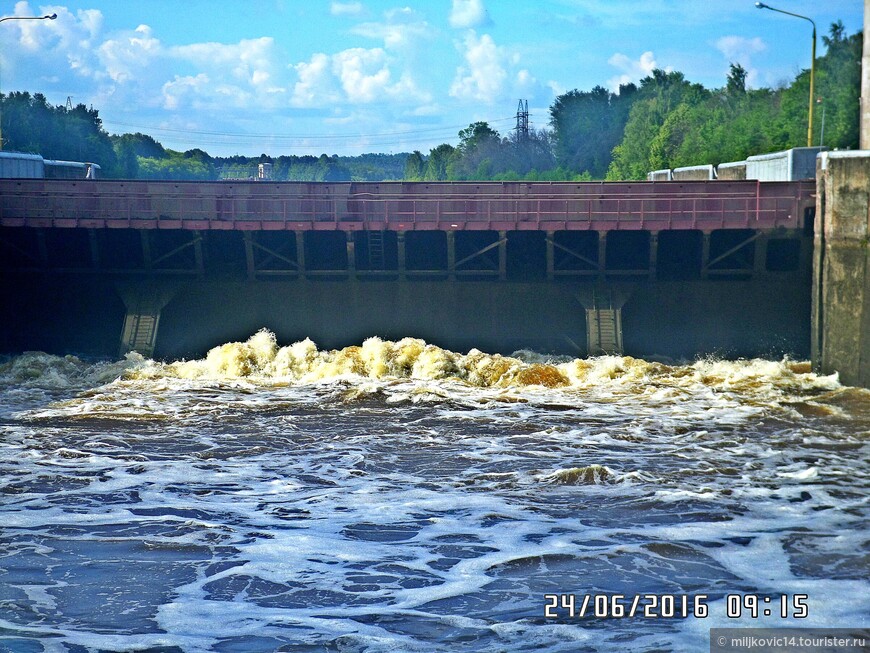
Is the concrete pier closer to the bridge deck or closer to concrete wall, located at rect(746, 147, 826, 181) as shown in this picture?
the bridge deck

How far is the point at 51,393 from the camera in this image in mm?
34500

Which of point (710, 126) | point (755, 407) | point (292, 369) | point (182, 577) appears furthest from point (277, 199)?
point (710, 126)

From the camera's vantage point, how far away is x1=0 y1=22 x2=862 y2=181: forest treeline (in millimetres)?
71938

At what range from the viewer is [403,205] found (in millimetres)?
38688

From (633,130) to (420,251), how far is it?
7407 centimetres

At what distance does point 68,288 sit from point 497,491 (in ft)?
80.4

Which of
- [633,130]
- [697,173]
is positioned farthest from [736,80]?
[697,173]

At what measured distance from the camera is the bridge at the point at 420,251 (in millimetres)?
37844

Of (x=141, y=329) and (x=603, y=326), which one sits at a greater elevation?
(x=603, y=326)

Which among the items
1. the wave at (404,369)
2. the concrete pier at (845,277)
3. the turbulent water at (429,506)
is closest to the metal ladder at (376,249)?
the wave at (404,369)

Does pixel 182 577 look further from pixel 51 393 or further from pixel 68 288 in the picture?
pixel 68 288

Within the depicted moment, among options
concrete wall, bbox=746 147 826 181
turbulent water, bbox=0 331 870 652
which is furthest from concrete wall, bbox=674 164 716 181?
turbulent water, bbox=0 331 870 652

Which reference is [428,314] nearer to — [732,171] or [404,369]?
[404,369]

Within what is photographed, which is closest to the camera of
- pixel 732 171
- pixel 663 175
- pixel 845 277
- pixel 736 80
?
pixel 845 277
